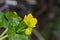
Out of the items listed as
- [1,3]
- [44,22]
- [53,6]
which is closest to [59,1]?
[53,6]

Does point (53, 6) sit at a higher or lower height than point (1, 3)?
lower

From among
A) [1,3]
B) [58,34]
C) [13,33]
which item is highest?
[13,33]

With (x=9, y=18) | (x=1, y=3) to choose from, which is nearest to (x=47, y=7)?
(x=1, y=3)

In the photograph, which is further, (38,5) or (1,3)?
(38,5)

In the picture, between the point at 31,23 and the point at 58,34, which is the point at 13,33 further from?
the point at 58,34

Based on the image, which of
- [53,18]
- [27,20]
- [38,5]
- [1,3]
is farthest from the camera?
[53,18]

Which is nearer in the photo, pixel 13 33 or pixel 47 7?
pixel 13 33

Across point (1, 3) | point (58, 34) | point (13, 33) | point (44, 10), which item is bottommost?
point (58, 34)

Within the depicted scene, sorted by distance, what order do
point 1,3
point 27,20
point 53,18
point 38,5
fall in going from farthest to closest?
point 53,18, point 38,5, point 1,3, point 27,20

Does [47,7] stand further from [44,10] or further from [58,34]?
[58,34]
